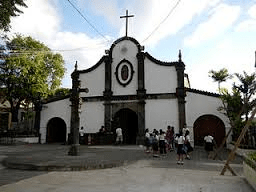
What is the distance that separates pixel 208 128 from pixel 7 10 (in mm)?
15822

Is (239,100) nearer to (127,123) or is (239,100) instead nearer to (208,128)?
(208,128)

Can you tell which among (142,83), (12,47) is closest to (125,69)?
(142,83)

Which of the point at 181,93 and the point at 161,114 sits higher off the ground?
the point at 181,93

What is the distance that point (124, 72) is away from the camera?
21.1 m

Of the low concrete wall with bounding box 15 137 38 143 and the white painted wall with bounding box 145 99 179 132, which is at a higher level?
the white painted wall with bounding box 145 99 179 132

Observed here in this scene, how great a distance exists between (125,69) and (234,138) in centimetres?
1063

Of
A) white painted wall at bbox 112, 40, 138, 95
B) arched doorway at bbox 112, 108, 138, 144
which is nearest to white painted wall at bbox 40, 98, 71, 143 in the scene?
arched doorway at bbox 112, 108, 138, 144

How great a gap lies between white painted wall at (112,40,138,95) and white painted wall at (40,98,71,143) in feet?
16.0

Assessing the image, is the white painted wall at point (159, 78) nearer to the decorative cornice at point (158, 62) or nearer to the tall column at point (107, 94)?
the decorative cornice at point (158, 62)

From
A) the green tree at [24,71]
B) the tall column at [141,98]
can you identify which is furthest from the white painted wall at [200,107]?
the green tree at [24,71]

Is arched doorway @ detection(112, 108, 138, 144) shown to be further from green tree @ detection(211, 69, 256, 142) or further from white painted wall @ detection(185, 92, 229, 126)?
green tree @ detection(211, 69, 256, 142)

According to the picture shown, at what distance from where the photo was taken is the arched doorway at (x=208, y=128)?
18109mm

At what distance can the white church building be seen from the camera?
18516 mm

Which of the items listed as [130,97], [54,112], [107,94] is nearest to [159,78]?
[130,97]
